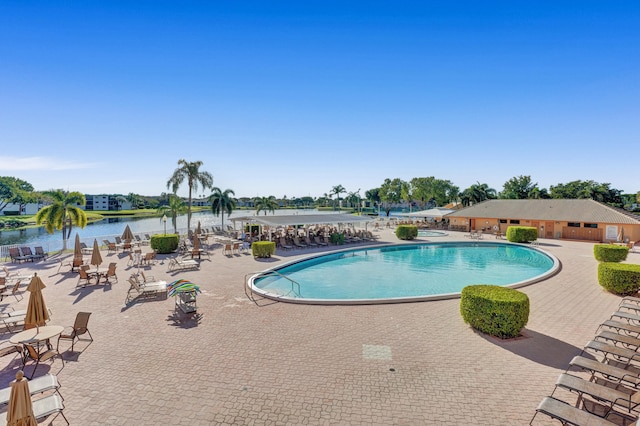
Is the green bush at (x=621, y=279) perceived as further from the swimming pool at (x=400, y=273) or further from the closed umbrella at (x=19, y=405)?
the closed umbrella at (x=19, y=405)

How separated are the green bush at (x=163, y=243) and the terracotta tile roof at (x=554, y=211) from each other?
30687 mm

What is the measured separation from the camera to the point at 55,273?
50.2ft

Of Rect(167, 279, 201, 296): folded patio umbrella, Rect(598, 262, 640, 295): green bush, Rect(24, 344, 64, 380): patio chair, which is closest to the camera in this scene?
Rect(24, 344, 64, 380): patio chair

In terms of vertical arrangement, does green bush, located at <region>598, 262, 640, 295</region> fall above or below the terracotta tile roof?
below

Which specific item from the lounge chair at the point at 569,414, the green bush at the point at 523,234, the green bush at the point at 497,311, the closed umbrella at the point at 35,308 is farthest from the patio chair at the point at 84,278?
the green bush at the point at 523,234

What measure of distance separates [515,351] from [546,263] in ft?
53.7

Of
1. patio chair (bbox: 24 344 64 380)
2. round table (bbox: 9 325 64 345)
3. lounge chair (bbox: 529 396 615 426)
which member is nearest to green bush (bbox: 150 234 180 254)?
round table (bbox: 9 325 64 345)

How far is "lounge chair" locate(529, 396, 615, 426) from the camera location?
169 inches

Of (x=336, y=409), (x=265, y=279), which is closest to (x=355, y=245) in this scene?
(x=265, y=279)

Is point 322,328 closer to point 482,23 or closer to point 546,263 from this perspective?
point 482,23

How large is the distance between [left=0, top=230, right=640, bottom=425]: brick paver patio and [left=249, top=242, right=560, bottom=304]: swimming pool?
219cm

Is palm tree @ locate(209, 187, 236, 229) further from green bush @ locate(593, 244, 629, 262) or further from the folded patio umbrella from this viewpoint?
green bush @ locate(593, 244, 629, 262)

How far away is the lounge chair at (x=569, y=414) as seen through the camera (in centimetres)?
430

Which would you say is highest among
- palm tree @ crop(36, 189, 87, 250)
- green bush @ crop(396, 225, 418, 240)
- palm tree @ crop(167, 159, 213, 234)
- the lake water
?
palm tree @ crop(167, 159, 213, 234)
